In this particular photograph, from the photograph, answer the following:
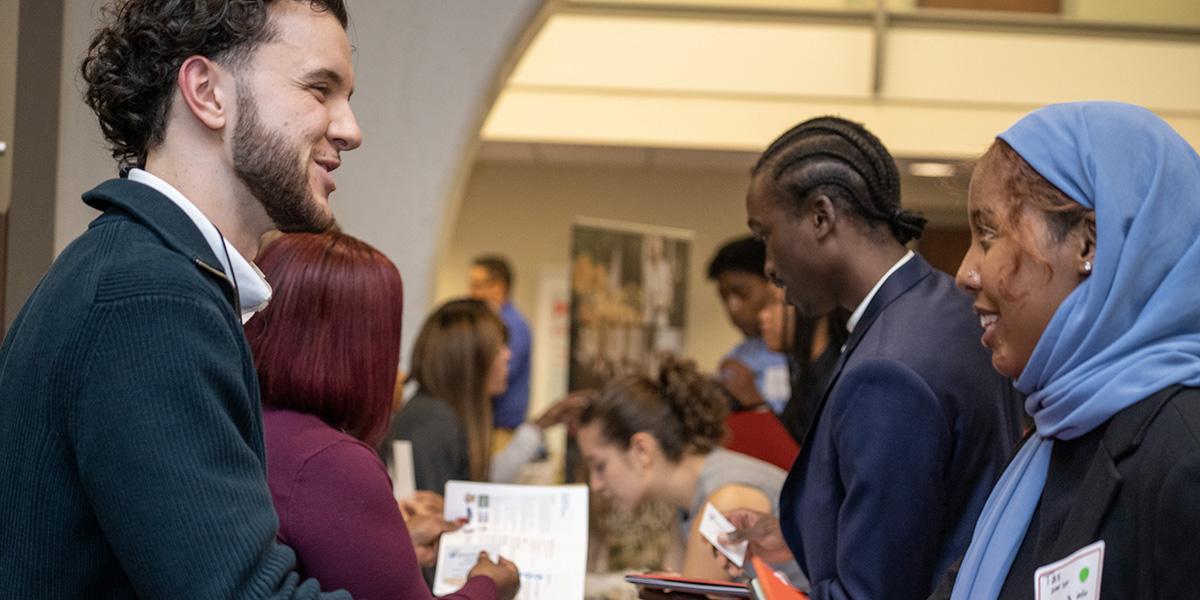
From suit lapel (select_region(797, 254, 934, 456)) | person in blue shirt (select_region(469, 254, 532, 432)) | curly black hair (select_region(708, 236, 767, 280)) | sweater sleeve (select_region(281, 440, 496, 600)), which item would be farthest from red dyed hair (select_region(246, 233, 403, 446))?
person in blue shirt (select_region(469, 254, 532, 432))

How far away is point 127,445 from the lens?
1.26 meters

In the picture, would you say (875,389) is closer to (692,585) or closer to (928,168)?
Answer: (692,585)

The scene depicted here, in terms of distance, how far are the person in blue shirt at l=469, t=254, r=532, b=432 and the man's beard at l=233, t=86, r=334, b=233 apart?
5.10m

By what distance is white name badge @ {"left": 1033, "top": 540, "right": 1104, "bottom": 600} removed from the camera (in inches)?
54.7

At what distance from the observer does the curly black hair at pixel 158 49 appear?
1528mm

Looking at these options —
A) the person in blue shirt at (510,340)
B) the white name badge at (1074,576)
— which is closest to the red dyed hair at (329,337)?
the white name badge at (1074,576)

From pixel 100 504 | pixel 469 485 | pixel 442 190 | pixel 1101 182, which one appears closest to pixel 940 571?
pixel 1101 182

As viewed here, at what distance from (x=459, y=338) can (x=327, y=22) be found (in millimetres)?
2777

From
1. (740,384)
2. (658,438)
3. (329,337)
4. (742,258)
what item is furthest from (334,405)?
(742,258)

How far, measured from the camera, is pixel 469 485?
2717mm

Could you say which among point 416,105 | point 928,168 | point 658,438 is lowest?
point 658,438

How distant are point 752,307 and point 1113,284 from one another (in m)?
3.67

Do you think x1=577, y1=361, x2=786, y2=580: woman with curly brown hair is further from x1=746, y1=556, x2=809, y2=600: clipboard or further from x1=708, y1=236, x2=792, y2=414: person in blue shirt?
x1=746, y1=556, x2=809, y2=600: clipboard

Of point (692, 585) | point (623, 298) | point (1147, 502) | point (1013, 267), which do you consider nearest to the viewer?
point (1147, 502)
